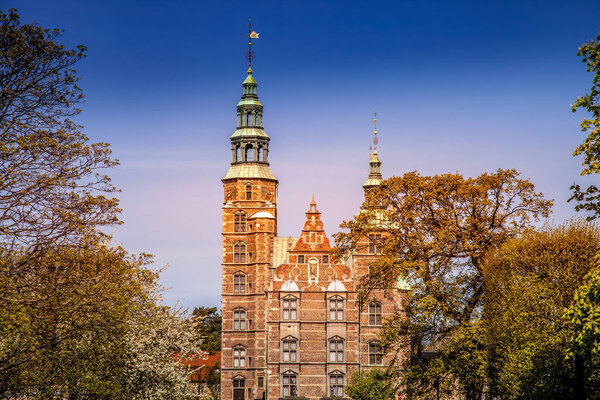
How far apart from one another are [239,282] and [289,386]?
10318 millimetres

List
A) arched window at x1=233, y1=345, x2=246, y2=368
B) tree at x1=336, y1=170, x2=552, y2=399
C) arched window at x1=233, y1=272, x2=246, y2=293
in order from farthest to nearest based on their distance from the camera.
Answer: arched window at x1=233, y1=272, x2=246, y2=293
arched window at x1=233, y1=345, x2=246, y2=368
tree at x1=336, y1=170, x2=552, y2=399

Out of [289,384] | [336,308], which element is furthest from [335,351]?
[289,384]

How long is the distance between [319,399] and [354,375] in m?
7.17

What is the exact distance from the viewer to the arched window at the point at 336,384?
7244 centimetres

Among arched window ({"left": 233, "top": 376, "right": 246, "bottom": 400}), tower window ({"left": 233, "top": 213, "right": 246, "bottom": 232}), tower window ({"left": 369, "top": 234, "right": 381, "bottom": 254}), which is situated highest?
tower window ({"left": 233, "top": 213, "right": 246, "bottom": 232})

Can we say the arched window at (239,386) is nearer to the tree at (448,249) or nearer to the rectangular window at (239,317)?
the rectangular window at (239,317)

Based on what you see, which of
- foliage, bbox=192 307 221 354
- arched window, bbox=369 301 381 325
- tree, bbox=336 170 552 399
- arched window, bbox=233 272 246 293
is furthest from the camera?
foliage, bbox=192 307 221 354

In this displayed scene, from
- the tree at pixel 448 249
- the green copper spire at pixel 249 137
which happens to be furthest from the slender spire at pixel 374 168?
the tree at pixel 448 249

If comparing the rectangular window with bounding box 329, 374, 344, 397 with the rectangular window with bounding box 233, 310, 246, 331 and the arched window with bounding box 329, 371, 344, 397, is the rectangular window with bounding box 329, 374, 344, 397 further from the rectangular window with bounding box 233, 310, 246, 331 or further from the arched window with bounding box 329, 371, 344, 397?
the rectangular window with bounding box 233, 310, 246, 331

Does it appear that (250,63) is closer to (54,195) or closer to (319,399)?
(319,399)

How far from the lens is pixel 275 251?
256 ft

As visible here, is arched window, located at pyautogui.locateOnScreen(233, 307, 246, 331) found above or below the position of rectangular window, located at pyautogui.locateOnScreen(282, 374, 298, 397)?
above

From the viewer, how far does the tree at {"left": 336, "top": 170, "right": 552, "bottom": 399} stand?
41531 millimetres

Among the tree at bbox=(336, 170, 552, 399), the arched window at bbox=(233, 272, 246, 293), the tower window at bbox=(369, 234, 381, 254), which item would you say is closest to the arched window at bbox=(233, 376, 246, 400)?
the arched window at bbox=(233, 272, 246, 293)
